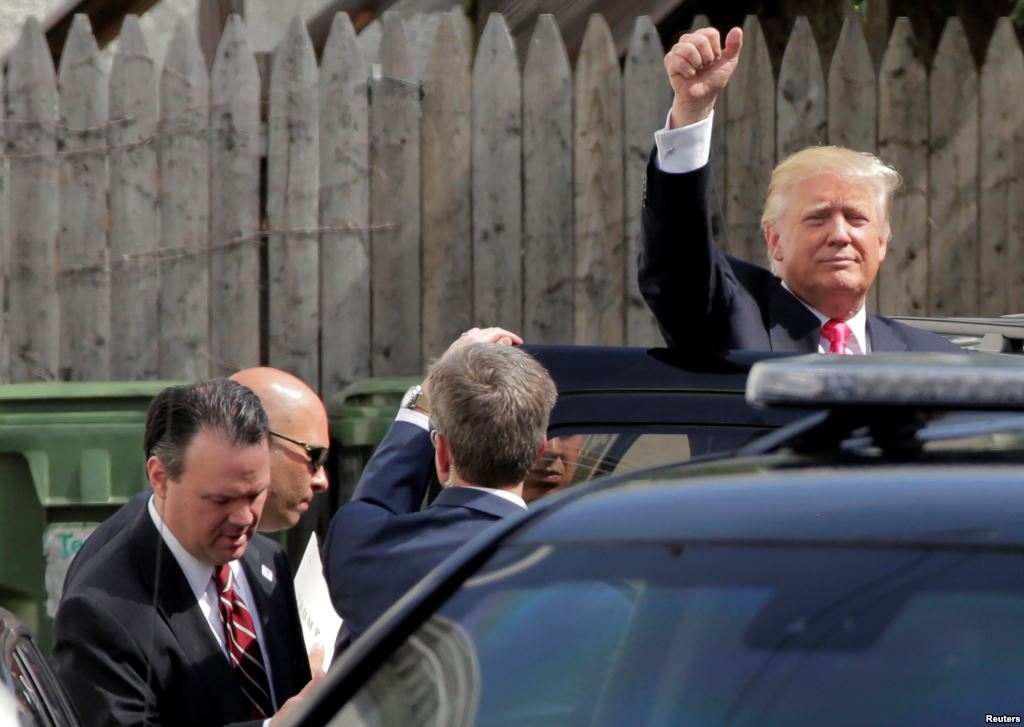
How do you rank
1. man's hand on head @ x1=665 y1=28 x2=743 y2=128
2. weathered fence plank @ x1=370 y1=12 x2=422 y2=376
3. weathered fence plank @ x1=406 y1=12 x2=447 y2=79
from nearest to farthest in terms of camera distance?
man's hand on head @ x1=665 y1=28 x2=743 y2=128, weathered fence plank @ x1=370 y1=12 x2=422 y2=376, weathered fence plank @ x1=406 y1=12 x2=447 y2=79

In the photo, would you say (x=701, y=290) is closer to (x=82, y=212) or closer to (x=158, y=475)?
(x=158, y=475)

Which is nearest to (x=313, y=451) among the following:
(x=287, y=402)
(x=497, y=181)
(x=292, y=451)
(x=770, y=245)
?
(x=292, y=451)

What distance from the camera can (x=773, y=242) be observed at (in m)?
3.38

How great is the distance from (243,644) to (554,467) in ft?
2.27

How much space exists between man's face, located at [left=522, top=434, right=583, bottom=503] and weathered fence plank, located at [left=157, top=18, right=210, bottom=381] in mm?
2885

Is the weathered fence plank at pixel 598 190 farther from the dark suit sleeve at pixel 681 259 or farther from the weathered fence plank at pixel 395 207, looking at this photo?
the dark suit sleeve at pixel 681 259

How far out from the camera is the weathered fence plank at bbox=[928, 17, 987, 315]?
5.92 meters

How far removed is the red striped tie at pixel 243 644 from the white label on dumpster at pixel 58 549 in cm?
161

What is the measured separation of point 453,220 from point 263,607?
271 cm

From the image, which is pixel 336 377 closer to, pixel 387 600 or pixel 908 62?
pixel 908 62

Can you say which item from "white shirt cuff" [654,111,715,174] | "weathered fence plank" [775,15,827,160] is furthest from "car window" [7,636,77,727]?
"weathered fence plank" [775,15,827,160]

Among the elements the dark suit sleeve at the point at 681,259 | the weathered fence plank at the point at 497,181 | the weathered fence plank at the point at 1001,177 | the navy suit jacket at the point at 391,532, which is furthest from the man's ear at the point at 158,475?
the weathered fence plank at the point at 1001,177

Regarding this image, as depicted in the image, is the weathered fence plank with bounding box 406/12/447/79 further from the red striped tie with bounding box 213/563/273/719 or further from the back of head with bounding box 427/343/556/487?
the back of head with bounding box 427/343/556/487

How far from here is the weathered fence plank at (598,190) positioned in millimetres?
5766
